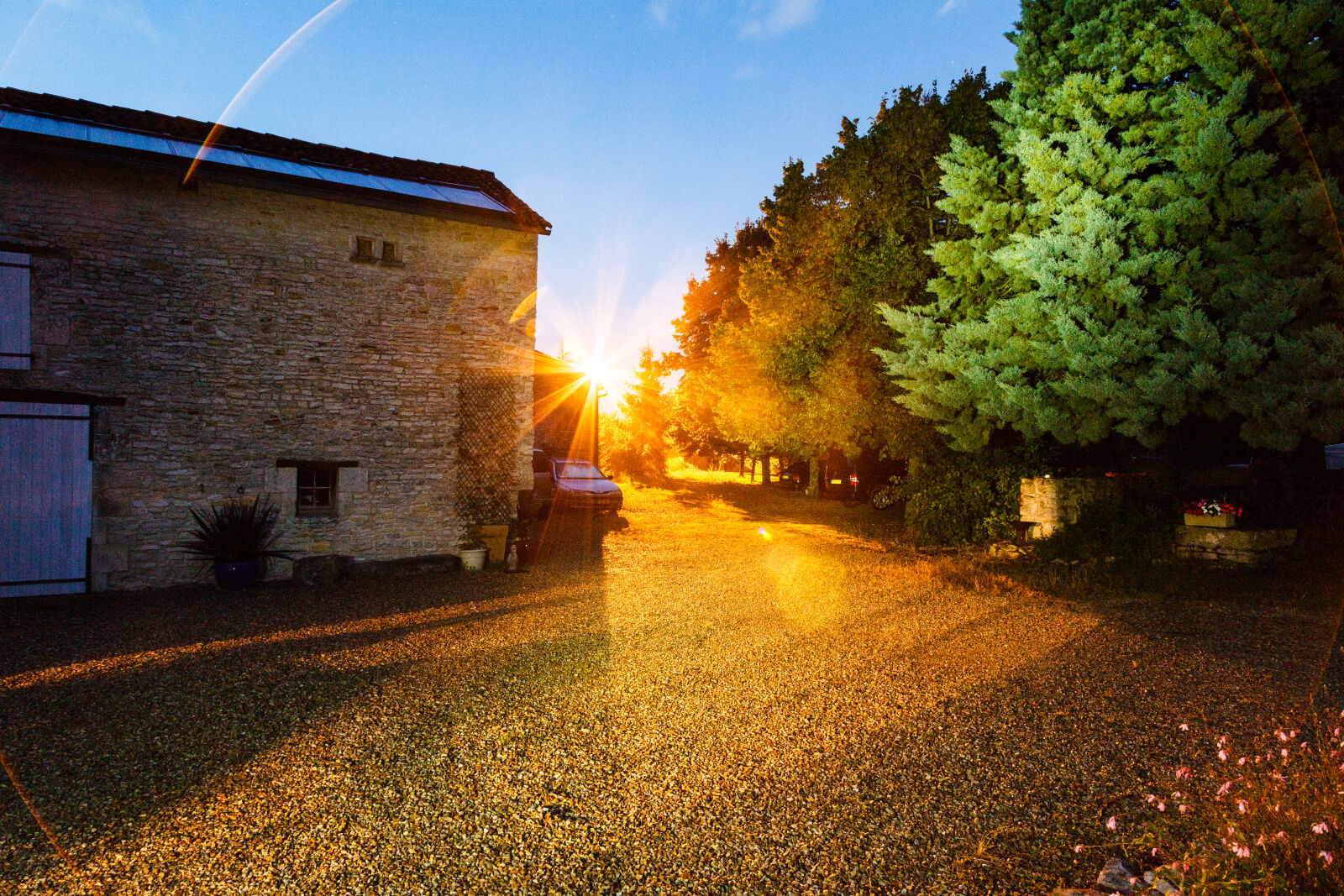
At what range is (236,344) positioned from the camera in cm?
884

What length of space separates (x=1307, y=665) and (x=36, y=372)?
14.7 meters

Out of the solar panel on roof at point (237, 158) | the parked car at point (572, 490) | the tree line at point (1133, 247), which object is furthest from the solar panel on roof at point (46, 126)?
the tree line at point (1133, 247)

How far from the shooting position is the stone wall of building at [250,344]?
8.14 meters

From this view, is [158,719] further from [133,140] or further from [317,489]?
[133,140]

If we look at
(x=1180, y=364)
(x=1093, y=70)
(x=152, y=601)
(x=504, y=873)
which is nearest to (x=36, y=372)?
(x=152, y=601)

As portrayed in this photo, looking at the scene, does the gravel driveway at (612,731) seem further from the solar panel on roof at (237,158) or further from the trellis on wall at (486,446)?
the solar panel on roof at (237,158)

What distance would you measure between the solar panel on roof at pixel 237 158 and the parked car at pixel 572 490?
7.14 metres

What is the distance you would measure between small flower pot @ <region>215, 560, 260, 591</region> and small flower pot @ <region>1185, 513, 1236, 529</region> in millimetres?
13759

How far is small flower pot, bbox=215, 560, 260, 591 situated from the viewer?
332 inches

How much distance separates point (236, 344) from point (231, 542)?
114 inches

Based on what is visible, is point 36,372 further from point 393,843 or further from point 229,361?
point 393,843

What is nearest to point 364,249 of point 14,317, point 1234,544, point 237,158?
point 237,158

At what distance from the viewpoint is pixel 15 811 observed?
325 centimetres

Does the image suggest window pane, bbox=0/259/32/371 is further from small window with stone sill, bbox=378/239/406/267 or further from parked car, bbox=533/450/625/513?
parked car, bbox=533/450/625/513
